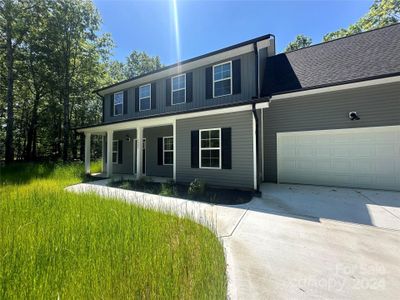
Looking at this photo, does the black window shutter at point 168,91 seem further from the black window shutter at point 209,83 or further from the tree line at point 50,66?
the tree line at point 50,66

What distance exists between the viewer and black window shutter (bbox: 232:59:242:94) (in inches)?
360

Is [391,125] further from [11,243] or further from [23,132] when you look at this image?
[23,132]

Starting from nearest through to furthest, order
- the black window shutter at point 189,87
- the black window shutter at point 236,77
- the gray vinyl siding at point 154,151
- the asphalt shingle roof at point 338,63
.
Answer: the asphalt shingle roof at point 338,63 < the black window shutter at point 236,77 < the black window shutter at point 189,87 < the gray vinyl siding at point 154,151

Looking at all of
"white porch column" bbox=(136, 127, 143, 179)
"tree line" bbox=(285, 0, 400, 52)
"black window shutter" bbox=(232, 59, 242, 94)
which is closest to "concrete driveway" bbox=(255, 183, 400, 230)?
"black window shutter" bbox=(232, 59, 242, 94)

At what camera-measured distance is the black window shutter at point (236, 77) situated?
30.0ft

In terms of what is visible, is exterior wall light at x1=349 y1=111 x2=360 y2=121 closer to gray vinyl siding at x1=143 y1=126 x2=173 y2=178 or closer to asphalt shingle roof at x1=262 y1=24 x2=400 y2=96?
asphalt shingle roof at x1=262 y1=24 x2=400 y2=96

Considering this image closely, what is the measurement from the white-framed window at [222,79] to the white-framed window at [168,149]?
3.44 metres

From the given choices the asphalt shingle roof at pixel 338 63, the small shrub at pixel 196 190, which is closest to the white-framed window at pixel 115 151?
the small shrub at pixel 196 190

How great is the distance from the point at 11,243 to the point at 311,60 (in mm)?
11912

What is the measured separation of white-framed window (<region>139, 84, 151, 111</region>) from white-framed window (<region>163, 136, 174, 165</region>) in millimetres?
2570

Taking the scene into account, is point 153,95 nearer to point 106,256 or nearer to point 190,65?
point 190,65

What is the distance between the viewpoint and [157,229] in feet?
11.6

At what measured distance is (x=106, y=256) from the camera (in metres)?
2.65

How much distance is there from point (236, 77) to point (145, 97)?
19.8 ft
